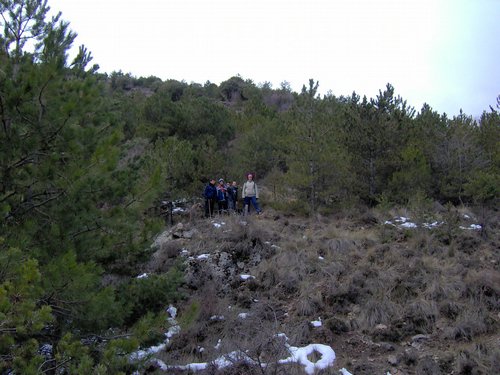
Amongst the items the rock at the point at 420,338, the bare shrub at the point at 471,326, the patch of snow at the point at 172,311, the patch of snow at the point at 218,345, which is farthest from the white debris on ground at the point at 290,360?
the bare shrub at the point at 471,326

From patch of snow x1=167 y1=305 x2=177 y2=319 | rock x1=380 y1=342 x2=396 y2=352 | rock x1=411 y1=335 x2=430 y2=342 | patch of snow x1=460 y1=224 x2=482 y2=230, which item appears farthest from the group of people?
rock x1=411 y1=335 x2=430 y2=342

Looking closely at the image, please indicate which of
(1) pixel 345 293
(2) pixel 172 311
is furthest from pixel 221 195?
(1) pixel 345 293

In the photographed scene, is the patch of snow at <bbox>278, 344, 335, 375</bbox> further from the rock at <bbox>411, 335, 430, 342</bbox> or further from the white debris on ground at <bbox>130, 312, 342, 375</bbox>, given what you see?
the rock at <bbox>411, 335, 430, 342</bbox>

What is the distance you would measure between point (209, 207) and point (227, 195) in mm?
1030

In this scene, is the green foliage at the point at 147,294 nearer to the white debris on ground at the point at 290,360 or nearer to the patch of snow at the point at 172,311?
the white debris on ground at the point at 290,360

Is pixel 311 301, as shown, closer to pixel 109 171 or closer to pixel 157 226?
pixel 157 226

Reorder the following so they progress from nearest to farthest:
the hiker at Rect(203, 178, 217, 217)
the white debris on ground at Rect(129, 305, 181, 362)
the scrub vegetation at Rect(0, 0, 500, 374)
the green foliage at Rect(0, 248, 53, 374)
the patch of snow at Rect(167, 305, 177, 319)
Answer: the green foliage at Rect(0, 248, 53, 374), the scrub vegetation at Rect(0, 0, 500, 374), the white debris on ground at Rect(129, 305, 181, 362), the patch of snow at Rect(167, 305, 177, 319), the hiker at Rect(203, 178, 217, 217)

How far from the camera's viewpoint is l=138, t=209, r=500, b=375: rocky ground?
6.56 metres

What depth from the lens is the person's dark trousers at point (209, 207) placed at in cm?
1396

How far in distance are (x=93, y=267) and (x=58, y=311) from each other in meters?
0.66

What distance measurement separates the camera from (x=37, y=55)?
5.21 m

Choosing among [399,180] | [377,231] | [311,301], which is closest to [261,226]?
[377,231]

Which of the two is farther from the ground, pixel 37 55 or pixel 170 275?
pixel 37 55

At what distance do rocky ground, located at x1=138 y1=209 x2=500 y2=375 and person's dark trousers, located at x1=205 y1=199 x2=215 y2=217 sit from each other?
4.52ft
